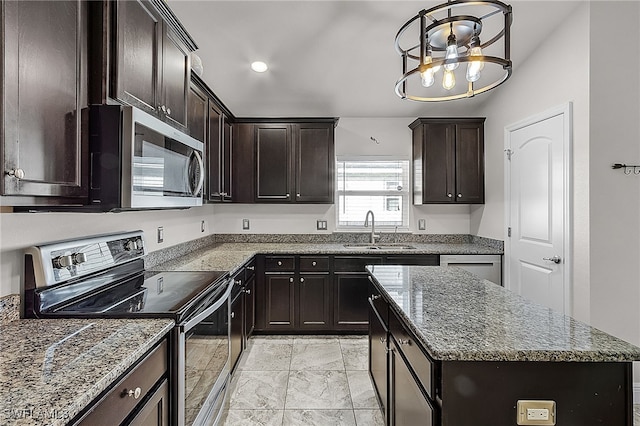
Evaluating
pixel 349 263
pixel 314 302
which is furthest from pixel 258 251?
pixel 349 263

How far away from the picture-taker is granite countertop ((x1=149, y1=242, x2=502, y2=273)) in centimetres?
260

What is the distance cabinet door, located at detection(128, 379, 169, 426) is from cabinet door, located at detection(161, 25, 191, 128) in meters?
1.29

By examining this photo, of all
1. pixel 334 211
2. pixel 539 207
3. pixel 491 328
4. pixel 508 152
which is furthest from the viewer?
pixel 334 211

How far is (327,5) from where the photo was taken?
8.30 feet

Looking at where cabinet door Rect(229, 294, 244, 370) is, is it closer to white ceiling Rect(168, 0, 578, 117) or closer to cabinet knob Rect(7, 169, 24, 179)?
cabinet knob Rect(7, 169, 24, 179)

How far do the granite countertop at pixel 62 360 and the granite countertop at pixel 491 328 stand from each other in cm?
96

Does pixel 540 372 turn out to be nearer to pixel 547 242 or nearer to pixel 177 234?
pixel 547 242

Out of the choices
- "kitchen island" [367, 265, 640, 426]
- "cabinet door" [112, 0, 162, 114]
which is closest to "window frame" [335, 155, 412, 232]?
"cabinet door" [112, 0, 162, 114]

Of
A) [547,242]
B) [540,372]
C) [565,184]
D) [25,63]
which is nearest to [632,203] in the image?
[565,184]

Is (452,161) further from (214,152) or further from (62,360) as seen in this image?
(62,360)

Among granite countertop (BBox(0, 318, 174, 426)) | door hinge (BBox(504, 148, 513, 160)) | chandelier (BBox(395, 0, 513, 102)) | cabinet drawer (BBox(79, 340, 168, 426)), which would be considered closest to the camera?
granite countertop (BBox(0, 318, 174, 426))

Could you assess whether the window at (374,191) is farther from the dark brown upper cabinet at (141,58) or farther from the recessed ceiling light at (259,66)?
the dark brown upper cabinet at (141,58)

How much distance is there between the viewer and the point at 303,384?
267 centimetres

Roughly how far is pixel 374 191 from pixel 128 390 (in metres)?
3.57
